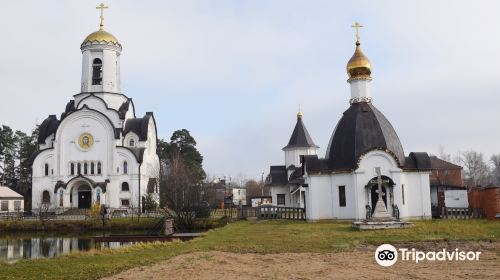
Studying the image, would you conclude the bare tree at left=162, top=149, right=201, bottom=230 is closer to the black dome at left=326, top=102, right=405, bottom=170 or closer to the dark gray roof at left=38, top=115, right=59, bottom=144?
the black dome at left=326, top=102, right=405, bottom=170

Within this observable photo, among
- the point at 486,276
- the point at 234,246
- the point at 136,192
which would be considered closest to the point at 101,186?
the point at 136,192

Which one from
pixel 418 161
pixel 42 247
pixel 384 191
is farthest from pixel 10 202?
pixel 418 161

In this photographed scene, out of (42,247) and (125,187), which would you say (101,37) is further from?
(42,247)

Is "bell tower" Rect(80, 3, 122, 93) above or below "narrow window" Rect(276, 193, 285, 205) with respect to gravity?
above

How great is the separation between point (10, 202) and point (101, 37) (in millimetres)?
18121

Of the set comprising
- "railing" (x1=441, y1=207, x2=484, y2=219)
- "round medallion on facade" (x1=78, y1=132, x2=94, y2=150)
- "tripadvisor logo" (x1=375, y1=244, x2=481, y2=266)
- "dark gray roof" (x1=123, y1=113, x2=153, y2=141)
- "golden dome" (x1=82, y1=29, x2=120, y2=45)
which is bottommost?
"tripadvisor logo" (x1=375, y1=244, x2=481, y2=266)

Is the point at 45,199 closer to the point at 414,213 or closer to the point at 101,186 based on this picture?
the point at 101,186

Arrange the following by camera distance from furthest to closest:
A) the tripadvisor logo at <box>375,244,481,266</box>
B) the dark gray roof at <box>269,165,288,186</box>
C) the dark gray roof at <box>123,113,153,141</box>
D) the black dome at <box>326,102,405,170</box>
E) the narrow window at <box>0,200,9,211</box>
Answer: the dark gray roof at <box>123,113,153,141</box> → the narrow window at <box>0,200,9,211</box> → the dark gray roof at <box>269,165,288,186</box> → the black dome at <box>326,102,405,170</box> → the tripadvisor logo at <box>375,244,481,266</box>

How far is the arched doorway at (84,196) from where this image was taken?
1697 inches

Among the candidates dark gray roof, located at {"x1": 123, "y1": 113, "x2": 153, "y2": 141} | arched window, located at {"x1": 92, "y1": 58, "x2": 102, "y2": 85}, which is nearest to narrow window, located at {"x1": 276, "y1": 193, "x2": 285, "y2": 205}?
dark gray roof, located at {"x1": 123, "y1": 113, "x2": 153, "y2": 141}

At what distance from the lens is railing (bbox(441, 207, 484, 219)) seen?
25.3m

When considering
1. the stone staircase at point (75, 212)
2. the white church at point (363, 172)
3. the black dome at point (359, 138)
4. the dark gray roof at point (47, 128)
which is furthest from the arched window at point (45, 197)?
the black dome at point (359, 138)

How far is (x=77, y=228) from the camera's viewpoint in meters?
32.6

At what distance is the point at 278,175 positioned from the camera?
4472 centimetres
